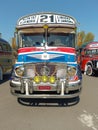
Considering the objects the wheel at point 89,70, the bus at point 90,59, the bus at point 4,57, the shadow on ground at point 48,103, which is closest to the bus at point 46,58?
the shadow on ground at point 48,103

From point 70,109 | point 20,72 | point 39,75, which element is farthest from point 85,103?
point 20,72

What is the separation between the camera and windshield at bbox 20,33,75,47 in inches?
306

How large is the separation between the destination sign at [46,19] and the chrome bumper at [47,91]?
7.72ft

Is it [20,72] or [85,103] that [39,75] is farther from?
[85,103]

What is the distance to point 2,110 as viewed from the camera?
21.4 feet

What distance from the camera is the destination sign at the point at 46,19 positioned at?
768cm

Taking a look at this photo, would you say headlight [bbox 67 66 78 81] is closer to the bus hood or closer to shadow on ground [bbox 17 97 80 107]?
the bus hood

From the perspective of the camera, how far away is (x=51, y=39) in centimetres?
780

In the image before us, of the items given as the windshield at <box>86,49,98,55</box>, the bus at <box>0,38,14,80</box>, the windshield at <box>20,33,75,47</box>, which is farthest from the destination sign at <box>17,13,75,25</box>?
the windshield at <box>86,49,98,55</box>

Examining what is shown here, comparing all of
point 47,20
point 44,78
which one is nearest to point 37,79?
point 44,78

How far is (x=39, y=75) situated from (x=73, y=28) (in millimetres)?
2252

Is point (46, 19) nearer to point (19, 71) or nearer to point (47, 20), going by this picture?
point (47, 20)

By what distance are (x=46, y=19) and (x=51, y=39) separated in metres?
0.72

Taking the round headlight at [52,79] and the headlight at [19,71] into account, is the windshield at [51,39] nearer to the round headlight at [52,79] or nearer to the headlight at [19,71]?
the headlight at [19,71]
